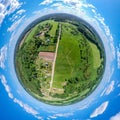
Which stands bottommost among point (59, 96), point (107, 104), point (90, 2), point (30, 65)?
point (107, 104)

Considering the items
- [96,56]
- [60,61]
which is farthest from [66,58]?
[96,56]

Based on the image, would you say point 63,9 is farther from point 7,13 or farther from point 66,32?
point 7,13

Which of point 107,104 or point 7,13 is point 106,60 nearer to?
point 107,104

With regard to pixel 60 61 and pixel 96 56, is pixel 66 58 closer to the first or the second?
pixel 60 61

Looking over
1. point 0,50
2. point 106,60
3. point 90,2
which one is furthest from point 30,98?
point 90,2

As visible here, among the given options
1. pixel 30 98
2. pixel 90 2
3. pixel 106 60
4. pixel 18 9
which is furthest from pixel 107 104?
→ pixel 18 9

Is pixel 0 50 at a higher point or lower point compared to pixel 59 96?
higher
